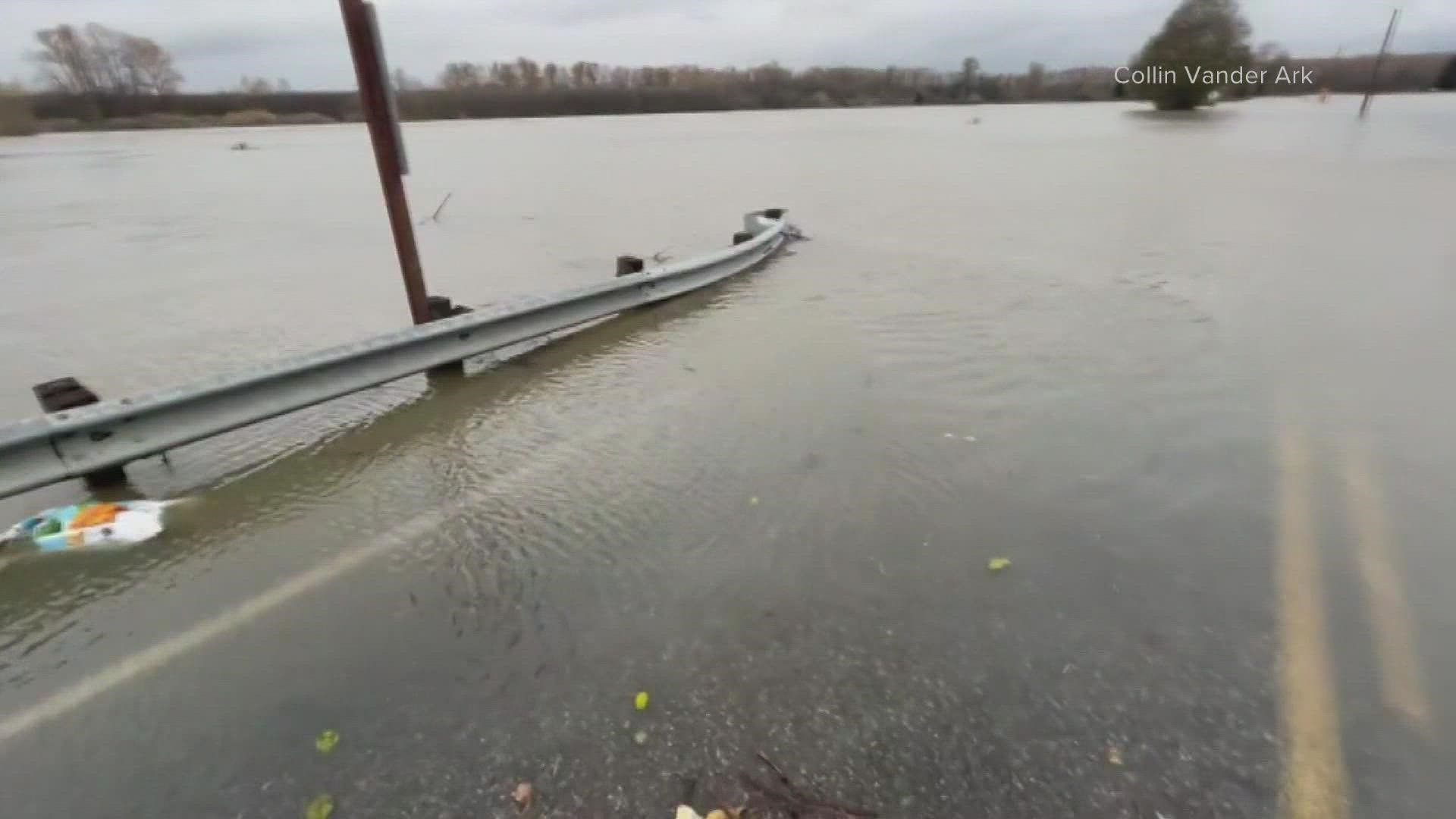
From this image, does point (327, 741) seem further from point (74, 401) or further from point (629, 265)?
point (629, 265)

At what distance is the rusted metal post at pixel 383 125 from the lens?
5.59m

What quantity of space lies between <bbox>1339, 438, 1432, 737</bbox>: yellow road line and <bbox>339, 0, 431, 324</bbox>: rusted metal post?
6.55m

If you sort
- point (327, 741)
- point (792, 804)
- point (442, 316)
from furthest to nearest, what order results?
point (442, 316), point (327, 741), point (792, 804)

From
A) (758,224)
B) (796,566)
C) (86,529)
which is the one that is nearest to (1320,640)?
(796,566)

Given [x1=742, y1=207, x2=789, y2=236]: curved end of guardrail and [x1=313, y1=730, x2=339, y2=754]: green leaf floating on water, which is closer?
[x1=313, y1=730, x2=339, y2=754]: green leaf floating on water

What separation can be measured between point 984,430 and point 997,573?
1735 millimetres

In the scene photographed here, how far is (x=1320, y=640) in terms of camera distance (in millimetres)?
3004

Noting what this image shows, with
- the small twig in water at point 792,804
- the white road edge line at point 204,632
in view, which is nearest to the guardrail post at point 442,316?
the white road edge line at point 204,632

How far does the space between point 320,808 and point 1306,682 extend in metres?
3.63

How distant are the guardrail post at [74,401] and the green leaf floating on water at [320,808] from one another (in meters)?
3.10

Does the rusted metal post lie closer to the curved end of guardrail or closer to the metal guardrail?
the metal guardrail

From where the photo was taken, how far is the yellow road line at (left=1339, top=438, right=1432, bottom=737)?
8.93 feet

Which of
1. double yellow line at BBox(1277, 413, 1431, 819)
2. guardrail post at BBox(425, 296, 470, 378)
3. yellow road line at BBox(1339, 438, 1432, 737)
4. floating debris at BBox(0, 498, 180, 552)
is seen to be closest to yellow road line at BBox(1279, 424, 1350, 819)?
double yellow line at BBox(1277, 413, 1431, 819)

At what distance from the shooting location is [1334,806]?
2318mm
